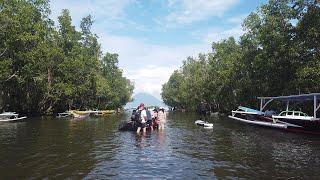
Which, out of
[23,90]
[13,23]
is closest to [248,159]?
[13,23]

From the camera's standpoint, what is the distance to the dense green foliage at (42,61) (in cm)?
5516

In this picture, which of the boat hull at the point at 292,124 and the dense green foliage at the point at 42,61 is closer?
the boat hull at the point at 292,124

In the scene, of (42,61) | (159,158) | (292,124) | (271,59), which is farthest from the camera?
(42,61)

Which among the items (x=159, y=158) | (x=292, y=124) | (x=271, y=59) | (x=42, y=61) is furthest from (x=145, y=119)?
(x=42, y=61)

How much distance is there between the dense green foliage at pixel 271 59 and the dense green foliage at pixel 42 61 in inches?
1148

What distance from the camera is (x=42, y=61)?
6494 centimetres

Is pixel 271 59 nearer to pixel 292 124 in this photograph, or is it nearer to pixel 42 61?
pixel 292 124

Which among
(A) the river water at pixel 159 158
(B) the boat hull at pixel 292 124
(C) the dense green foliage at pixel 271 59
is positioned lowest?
(A) the river water at pixel 159 158

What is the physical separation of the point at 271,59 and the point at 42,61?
36.6 m

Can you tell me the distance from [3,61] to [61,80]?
882 inches

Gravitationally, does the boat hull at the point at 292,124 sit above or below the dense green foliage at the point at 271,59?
below

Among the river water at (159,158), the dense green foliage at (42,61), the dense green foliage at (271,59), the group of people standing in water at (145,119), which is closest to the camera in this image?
the river water at (159,158)

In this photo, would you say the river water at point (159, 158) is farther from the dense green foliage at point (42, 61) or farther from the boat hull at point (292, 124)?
the dense green foliage at point (42, 61)

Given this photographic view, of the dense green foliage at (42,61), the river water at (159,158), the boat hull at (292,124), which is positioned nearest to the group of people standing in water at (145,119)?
the river water at (159,158)
